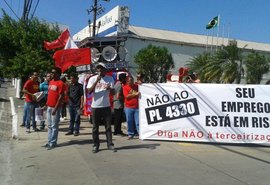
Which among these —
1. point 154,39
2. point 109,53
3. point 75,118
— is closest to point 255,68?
point 154,39

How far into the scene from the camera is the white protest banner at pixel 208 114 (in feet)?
36.1

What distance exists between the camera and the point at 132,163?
8.20 meters

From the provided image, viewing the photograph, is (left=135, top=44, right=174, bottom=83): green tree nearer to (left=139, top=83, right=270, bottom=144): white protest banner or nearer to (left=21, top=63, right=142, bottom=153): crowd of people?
(left=21, top=63, right=142, bottom=153): crowd of people

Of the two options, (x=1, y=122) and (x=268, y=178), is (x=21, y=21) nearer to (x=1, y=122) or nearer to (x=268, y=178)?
(x=1, y=122)

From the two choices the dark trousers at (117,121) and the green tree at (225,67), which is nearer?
the dark trousers at (117,121)

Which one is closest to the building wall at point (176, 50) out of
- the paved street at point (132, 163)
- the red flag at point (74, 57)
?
the red flag at point (74, 57)

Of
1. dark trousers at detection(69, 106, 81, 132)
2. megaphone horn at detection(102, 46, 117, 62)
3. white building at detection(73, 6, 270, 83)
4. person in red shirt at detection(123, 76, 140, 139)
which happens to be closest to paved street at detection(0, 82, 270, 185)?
person in red shirt at detection(123, 76, 140, 139)

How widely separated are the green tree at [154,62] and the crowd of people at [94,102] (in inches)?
1860

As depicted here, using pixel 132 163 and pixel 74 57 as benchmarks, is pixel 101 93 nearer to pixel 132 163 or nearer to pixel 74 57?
pixel 132 163

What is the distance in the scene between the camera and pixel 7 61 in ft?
97.5

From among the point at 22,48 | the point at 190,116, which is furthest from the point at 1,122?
the point at 22,48

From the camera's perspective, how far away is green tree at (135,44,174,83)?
6056 cm

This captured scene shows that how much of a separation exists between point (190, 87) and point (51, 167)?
474 cm

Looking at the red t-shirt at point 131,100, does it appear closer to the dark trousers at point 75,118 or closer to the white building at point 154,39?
the dark trousers at point 75,118
